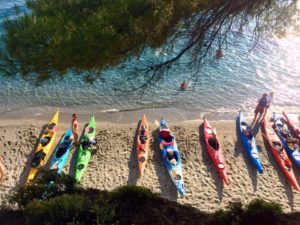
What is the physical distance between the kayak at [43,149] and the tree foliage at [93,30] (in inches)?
210

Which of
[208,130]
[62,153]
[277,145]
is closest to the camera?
[62,153]

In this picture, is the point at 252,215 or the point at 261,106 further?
the point at 261,106

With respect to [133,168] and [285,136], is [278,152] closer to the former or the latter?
[285,136]

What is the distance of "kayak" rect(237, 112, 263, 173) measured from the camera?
10195 millimetres

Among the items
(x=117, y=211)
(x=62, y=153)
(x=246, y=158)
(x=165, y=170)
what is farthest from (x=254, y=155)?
(x=117, y=211)

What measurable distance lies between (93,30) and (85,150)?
6.35 metres

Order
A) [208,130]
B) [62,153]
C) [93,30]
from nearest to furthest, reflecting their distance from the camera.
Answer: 1. [93,30]
2. [62,153]
3. [208,130]

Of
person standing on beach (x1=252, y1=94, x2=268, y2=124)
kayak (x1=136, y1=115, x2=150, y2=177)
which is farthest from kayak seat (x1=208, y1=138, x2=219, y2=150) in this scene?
person standing on beach (x1=252, y1=94, x2=268, y2=124)

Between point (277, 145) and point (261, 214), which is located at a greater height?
point (277, 145)

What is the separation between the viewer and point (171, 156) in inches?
397

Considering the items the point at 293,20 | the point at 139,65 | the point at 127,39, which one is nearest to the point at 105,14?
the point at 127,39

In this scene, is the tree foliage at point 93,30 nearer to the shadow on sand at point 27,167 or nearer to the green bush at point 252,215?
the green bush at point 252,215

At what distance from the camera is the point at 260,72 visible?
16.9m

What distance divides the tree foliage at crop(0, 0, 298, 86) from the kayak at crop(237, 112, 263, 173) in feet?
19.6
